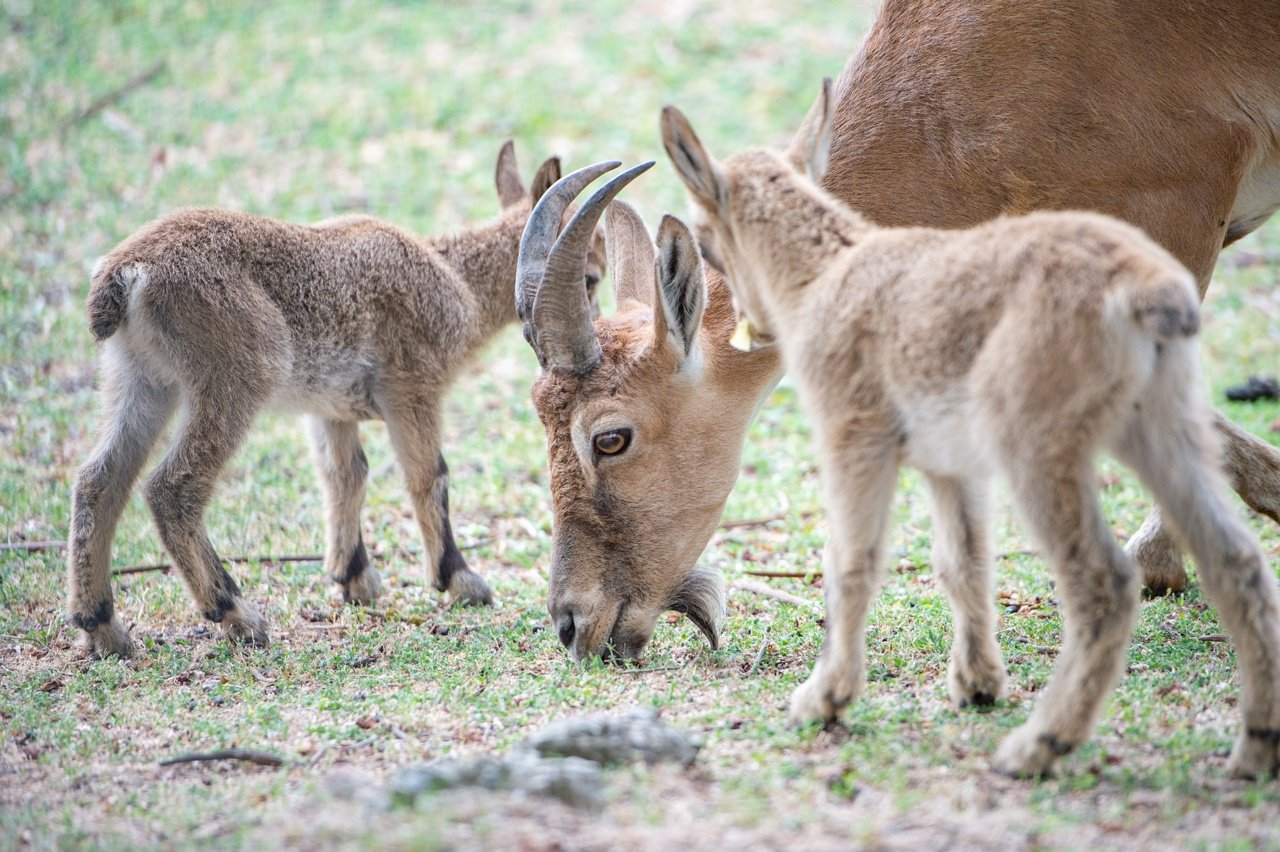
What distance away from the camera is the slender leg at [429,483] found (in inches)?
261

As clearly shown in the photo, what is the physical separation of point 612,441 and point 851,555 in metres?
1.49

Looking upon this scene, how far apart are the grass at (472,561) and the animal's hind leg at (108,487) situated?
0.19 m

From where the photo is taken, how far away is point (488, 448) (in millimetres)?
8977

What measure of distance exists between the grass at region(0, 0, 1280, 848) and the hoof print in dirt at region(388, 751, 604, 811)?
79mm

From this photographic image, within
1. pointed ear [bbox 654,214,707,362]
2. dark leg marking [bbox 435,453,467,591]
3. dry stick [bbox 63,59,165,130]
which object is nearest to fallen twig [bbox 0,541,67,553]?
dark leg marking [bbox 435,453,467,591]

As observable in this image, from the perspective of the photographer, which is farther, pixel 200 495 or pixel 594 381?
pixel 200 495

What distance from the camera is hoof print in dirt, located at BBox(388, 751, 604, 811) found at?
3.52m

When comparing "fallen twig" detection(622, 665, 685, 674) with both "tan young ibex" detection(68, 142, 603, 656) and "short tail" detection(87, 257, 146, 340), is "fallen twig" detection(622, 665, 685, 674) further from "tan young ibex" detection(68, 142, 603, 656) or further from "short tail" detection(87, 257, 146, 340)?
"short tail" detection(87, 257, 146, 340)

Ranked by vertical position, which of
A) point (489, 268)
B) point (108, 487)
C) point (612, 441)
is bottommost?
point (108, 487)

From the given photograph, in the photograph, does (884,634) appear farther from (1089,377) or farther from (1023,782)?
(1089,377)

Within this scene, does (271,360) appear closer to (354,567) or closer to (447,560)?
(354,567)

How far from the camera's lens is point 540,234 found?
19.1ft

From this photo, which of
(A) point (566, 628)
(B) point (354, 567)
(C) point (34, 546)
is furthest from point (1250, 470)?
(C) point (34, 546)

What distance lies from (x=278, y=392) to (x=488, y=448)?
9.42 feet
